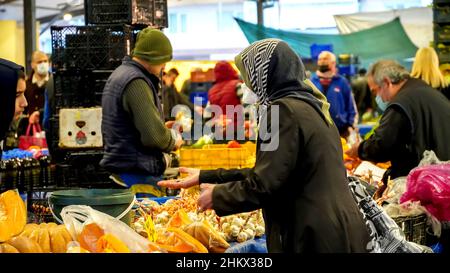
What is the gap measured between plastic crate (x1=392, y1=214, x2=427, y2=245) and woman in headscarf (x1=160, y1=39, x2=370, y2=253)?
1423mm

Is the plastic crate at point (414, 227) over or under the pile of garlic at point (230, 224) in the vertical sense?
under

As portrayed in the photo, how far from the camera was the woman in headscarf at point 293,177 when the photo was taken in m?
3.34

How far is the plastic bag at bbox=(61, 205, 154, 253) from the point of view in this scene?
11.9 ft

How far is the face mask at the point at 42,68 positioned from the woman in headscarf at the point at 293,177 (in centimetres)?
814

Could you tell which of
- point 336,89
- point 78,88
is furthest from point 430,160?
point 336,89

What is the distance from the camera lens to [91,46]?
7.27 metres

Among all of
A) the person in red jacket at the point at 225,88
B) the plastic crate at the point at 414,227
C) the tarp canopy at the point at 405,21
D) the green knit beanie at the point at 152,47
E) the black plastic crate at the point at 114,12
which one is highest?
the tarp canopy at the point at 405,21

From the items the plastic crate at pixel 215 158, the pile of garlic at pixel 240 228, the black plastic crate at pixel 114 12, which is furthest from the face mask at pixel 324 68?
the pile of garlic at pixel 240 228

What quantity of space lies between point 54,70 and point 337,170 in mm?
4415

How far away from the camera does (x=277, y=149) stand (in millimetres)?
3320

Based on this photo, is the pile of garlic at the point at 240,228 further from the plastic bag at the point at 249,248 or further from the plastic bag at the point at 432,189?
the plastic bag at the point at 432,189

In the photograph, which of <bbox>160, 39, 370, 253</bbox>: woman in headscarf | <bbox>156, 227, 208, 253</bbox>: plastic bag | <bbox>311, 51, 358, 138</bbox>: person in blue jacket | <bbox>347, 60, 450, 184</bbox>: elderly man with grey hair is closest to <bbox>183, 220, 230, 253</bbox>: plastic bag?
<bbox>156, 227, 208, 253</bbox>: plastic bag

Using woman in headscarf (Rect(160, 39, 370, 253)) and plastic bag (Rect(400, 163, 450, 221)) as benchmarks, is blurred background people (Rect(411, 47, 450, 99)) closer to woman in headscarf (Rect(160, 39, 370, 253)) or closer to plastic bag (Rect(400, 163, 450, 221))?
plastic bag (Rect(400, 163, 450, 221))

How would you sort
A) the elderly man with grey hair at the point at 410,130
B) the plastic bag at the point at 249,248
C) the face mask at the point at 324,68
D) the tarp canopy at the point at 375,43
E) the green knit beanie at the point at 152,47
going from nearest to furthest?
the plastic bag at the point at 249,248, the green knit beanie at the point at 152,47, the elderly man with grey hair at the point at 410,130, the face mask at the point at 324,68, the tarp canopy at the point at 375,43
